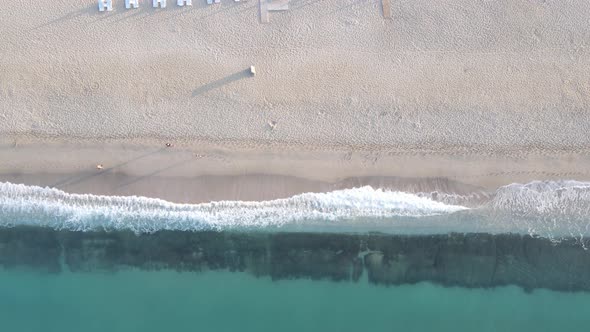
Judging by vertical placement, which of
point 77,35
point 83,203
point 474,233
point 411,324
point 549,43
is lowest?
point 411,324

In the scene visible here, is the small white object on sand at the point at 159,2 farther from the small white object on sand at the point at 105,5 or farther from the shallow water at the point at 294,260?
the shallow water at the point at 294,260

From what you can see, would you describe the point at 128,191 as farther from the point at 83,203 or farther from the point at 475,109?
the point at 475,109

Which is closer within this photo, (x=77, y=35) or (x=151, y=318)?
(x=151, y=318)

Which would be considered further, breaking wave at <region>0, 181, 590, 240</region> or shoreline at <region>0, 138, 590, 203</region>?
shoreline at <region>0, 138, 590, 203</region>

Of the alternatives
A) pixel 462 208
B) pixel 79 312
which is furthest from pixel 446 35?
pixel 79 312

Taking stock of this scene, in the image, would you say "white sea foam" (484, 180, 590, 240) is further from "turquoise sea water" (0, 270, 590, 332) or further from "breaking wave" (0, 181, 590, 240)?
"turquoise sea water" (0, 270, 590, 332)

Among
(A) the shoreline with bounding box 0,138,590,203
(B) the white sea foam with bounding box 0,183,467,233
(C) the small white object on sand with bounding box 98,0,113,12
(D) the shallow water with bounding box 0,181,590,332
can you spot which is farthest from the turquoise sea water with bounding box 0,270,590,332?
(C) the small white object on sand with bounding box 98,0,113,12

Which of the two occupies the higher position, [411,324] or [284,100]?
[284,100]
